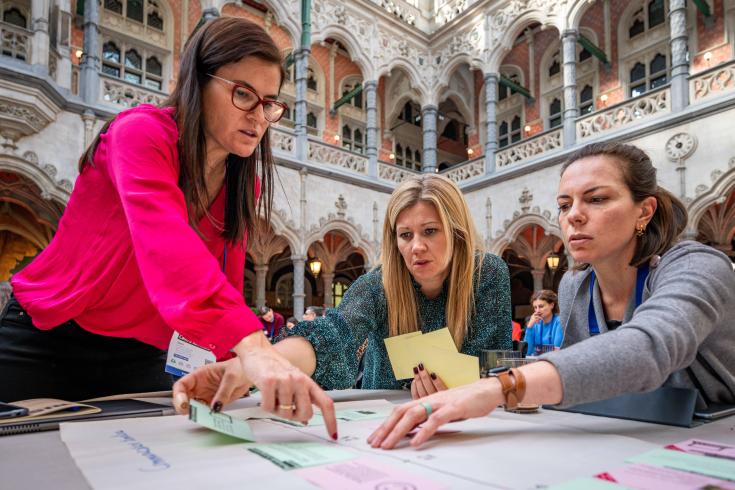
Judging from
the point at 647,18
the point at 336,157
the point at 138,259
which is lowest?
the point at 138,259

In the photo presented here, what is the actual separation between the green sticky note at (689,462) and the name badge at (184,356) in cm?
119

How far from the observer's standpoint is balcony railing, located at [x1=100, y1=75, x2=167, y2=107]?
354 inches

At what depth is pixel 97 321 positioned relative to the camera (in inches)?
57.5

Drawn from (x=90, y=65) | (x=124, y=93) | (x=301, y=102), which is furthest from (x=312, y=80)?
(x=90, y=65)

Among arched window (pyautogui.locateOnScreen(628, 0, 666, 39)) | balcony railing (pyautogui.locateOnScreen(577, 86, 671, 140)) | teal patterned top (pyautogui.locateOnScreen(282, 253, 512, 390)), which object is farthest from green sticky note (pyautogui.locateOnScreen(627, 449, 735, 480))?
arched window (pyautogui.locateOnScreen(628, 0, 666, 39))

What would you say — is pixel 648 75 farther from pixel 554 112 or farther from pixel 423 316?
pixel 423 316

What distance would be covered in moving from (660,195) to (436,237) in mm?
744

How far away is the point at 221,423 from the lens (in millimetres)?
938

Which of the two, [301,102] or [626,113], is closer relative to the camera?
[626,113]

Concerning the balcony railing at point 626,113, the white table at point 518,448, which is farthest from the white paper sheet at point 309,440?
the balcony railing at point 626,113

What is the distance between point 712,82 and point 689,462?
10367 millimetres

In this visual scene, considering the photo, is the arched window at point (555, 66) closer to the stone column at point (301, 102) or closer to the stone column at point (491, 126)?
the stone column at point (491, 126)

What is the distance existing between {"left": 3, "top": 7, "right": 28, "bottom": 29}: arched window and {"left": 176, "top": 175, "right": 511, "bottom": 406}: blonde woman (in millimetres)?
11645

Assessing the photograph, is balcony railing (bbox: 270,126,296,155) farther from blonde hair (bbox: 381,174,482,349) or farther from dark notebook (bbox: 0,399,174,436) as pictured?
dark notebook (bbox: 0,399,174,436)
